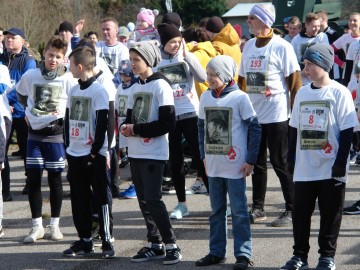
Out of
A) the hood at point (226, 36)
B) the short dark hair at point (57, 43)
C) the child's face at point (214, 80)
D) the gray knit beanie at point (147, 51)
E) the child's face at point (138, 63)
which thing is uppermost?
the hood at point (226, 36)

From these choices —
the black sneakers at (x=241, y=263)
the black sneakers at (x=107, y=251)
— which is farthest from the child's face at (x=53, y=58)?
the black sneakers at (x=241, y=263)

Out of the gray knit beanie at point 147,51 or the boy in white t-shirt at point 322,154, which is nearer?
the boy in white t-shirt at point 322,154

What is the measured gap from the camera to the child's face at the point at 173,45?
862 cm

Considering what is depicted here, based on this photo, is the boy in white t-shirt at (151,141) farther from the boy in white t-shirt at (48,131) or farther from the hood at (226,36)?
the hood at (226,36)

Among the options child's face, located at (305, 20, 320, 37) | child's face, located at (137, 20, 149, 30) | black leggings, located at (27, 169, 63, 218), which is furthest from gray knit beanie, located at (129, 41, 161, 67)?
child's face, located at (305, 20, 320, 37)

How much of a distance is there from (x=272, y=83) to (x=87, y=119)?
2017mm

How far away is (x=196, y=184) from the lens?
33.7 ft

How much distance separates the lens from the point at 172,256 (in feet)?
23.5

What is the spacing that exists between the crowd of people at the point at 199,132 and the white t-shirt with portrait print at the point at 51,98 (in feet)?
0.03

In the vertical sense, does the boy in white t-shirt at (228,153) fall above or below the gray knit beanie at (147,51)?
below

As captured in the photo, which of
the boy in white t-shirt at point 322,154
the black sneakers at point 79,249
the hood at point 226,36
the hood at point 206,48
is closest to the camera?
the boy in white t-shirt at point 322,154

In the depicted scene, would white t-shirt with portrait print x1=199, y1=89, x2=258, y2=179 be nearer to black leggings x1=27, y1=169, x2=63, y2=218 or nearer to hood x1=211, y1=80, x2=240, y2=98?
hood x1=211, y1=80, x2=240, y2=98

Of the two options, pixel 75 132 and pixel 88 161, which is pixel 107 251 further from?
pixel 75 132

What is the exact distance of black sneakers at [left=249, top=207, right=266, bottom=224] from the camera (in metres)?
8.54
